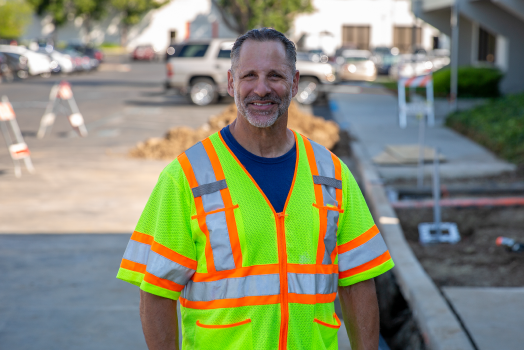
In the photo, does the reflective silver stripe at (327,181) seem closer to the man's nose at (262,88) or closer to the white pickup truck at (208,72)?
the man's nose at (262,88)

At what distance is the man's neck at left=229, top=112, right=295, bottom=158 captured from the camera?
2234 millimetres

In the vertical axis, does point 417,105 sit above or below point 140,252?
below

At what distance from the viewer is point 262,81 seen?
7.17 ft

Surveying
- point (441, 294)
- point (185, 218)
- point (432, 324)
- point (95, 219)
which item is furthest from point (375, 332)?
point (95, 219)

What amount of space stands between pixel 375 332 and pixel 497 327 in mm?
2242

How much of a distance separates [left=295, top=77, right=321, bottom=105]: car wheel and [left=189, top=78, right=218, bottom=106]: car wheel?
2.91 m

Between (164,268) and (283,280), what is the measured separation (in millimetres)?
399

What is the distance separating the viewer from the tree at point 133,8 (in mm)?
68925

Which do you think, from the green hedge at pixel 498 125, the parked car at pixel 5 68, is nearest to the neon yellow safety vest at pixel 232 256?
the green hedge at pixel 498 125

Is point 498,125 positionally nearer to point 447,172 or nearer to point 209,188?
point 447,172

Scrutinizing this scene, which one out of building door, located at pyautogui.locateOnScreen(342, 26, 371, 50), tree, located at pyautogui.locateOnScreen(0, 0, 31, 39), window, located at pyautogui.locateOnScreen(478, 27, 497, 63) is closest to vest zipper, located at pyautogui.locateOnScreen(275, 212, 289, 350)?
window, located at pyautogui.locateOnScreen(478, 27, 497, 63)

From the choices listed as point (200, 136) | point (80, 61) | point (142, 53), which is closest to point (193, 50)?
point (200, 136)

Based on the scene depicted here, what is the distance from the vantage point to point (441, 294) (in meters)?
4.80

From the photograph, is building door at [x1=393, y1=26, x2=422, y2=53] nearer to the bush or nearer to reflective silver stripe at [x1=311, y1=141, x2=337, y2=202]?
the bush
